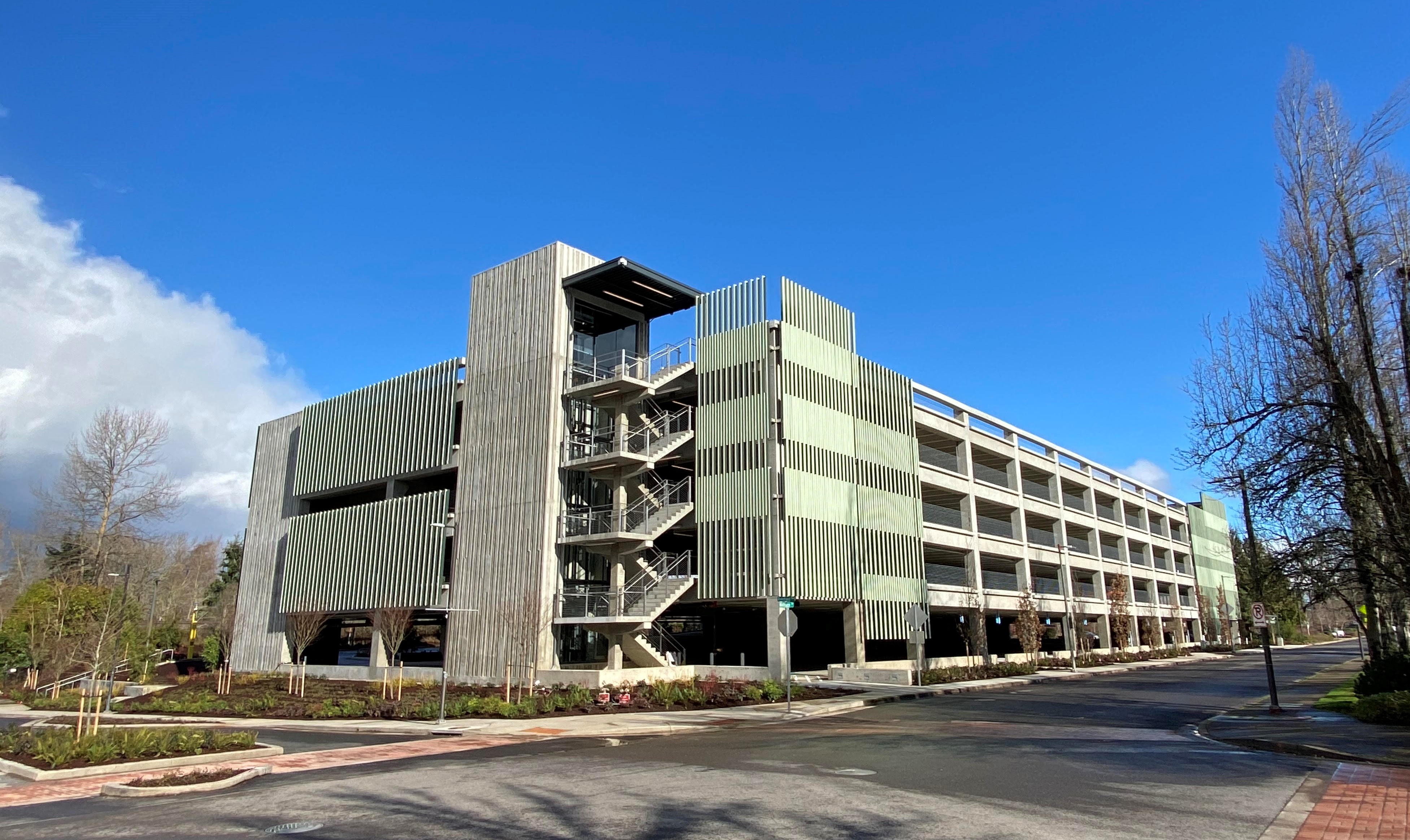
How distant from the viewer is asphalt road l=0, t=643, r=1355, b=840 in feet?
29.5

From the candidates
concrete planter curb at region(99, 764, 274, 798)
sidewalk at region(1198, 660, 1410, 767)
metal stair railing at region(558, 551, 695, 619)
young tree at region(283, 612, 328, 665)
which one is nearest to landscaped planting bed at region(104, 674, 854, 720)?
metal stair railing at region(558, 551, 695, 619)

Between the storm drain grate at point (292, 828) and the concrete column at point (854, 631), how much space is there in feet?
107

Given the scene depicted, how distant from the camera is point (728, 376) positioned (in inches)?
1571

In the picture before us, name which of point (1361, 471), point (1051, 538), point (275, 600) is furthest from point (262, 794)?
point (1051, 538)

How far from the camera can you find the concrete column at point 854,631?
40.0 m

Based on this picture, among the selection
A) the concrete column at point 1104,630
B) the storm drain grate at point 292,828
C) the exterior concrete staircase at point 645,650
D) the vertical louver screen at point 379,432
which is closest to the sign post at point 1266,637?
the exterior concrete staircase at point 645,650

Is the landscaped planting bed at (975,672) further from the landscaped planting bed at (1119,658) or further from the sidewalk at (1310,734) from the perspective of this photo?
the sidewalk at (1310,734)

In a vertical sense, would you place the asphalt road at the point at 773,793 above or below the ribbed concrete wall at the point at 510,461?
below

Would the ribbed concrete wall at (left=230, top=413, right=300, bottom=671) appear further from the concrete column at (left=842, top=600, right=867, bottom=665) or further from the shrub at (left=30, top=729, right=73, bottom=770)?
the shrub at (left=30, top=729, right=73, bottom=770)

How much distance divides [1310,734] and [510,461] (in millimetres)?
33318

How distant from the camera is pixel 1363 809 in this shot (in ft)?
31.3

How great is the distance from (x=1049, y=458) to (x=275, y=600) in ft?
181

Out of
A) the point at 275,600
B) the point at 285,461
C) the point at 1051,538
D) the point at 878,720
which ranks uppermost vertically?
the point at 285,461

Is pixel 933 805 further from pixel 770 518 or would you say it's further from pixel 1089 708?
pixel 770 518
